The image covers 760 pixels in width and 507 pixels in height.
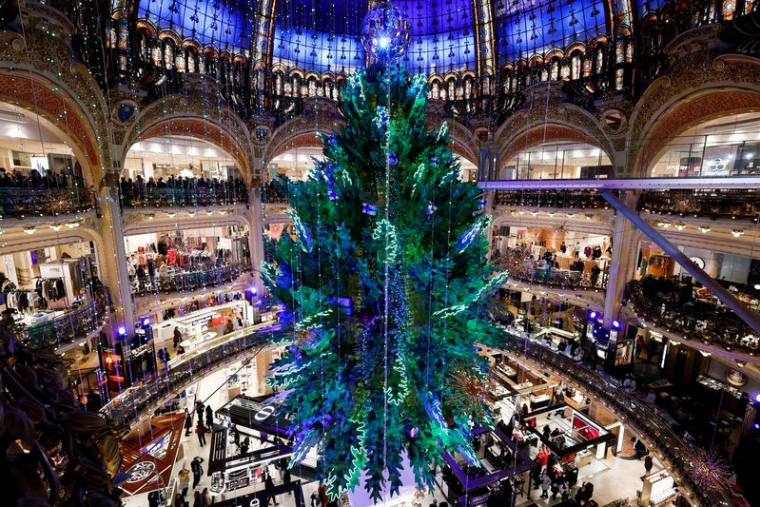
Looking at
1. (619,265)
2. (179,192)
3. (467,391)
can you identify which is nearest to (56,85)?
(179,192)

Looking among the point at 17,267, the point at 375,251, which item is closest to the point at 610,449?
the point at 375,251

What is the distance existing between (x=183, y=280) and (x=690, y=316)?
59.1ft

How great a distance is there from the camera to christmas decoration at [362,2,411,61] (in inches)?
157

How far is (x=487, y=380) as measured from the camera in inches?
203

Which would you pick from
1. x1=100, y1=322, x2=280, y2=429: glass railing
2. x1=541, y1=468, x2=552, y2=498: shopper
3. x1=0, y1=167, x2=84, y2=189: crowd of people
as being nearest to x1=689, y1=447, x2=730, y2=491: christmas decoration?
x1=541, y1=468, x2=552, y2=498: shopper

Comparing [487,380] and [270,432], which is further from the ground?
[487,380]

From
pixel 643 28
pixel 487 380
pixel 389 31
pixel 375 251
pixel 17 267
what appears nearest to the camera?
pixel 389 31

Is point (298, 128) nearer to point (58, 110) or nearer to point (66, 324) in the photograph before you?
point (58, 110)

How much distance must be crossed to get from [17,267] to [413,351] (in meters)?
17.7

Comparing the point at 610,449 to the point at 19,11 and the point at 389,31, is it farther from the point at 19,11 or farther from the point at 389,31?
the point at 19,11

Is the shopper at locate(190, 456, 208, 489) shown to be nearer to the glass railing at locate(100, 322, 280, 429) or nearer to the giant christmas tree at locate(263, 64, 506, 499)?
the glass railing at locate(100, 322, 280, 429)

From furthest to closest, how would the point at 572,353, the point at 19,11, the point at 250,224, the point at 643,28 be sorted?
1. the point at 250,224
2. the point at 572,353
3. the point at 643,28
4. the point at 19,11

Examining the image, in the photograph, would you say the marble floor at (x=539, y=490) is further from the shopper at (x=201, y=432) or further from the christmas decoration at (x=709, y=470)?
the christmas decoration at (x=709, y=470)

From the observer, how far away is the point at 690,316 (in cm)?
1152
